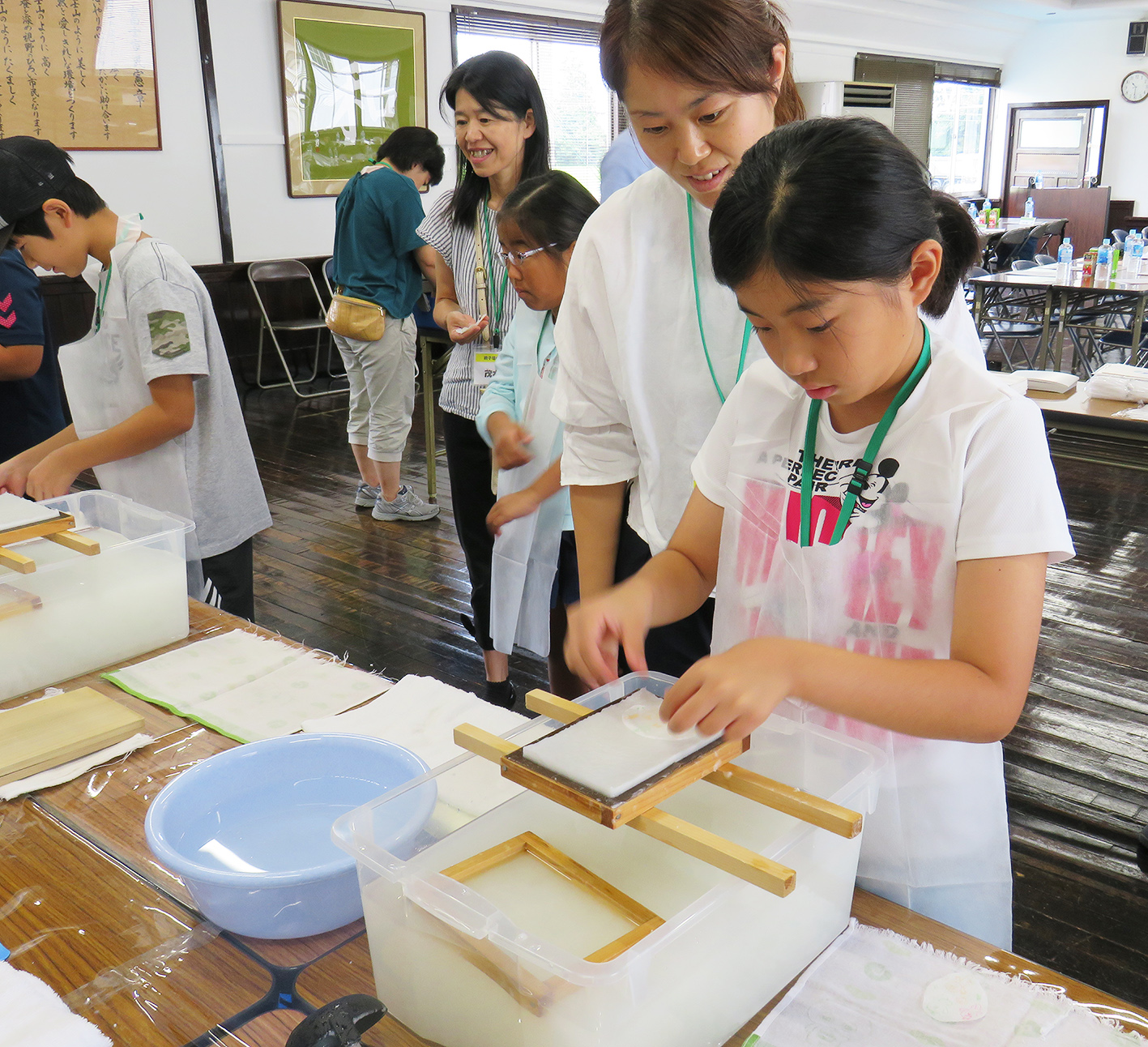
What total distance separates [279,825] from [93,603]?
55cm

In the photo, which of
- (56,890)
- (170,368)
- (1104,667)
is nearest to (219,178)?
(170,368)

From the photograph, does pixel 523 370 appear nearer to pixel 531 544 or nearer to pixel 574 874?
pixel 531 544

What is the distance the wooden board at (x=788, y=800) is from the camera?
653 mm

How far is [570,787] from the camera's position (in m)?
0.64

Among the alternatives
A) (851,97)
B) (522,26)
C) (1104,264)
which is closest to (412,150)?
(522,26)

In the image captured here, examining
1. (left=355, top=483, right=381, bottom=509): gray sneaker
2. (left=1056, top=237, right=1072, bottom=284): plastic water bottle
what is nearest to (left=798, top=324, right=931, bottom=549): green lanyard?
(left=355, top=483, right=381, bottom=509): gray sneaker

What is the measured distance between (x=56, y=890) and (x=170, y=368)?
1023 millimetres

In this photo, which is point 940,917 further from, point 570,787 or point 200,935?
point 200,935

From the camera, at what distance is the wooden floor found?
1.89 metres

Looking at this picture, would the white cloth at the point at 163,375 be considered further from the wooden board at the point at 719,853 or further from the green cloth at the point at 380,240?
the green cloth at the point at 380,240

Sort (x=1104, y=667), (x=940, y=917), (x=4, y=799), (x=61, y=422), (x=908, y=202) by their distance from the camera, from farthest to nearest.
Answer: (x=1104, y=667)
(x=61, y=422)
(x=4, y=799)
(x=940, y=917)
(x=908, y=202)

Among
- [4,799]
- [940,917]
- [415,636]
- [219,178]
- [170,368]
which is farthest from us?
[219,178]

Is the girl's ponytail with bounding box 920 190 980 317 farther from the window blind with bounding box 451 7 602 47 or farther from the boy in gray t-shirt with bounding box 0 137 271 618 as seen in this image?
the window blind with bounding box 451 7 602 47

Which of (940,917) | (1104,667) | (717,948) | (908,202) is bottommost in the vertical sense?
(1104,667)
